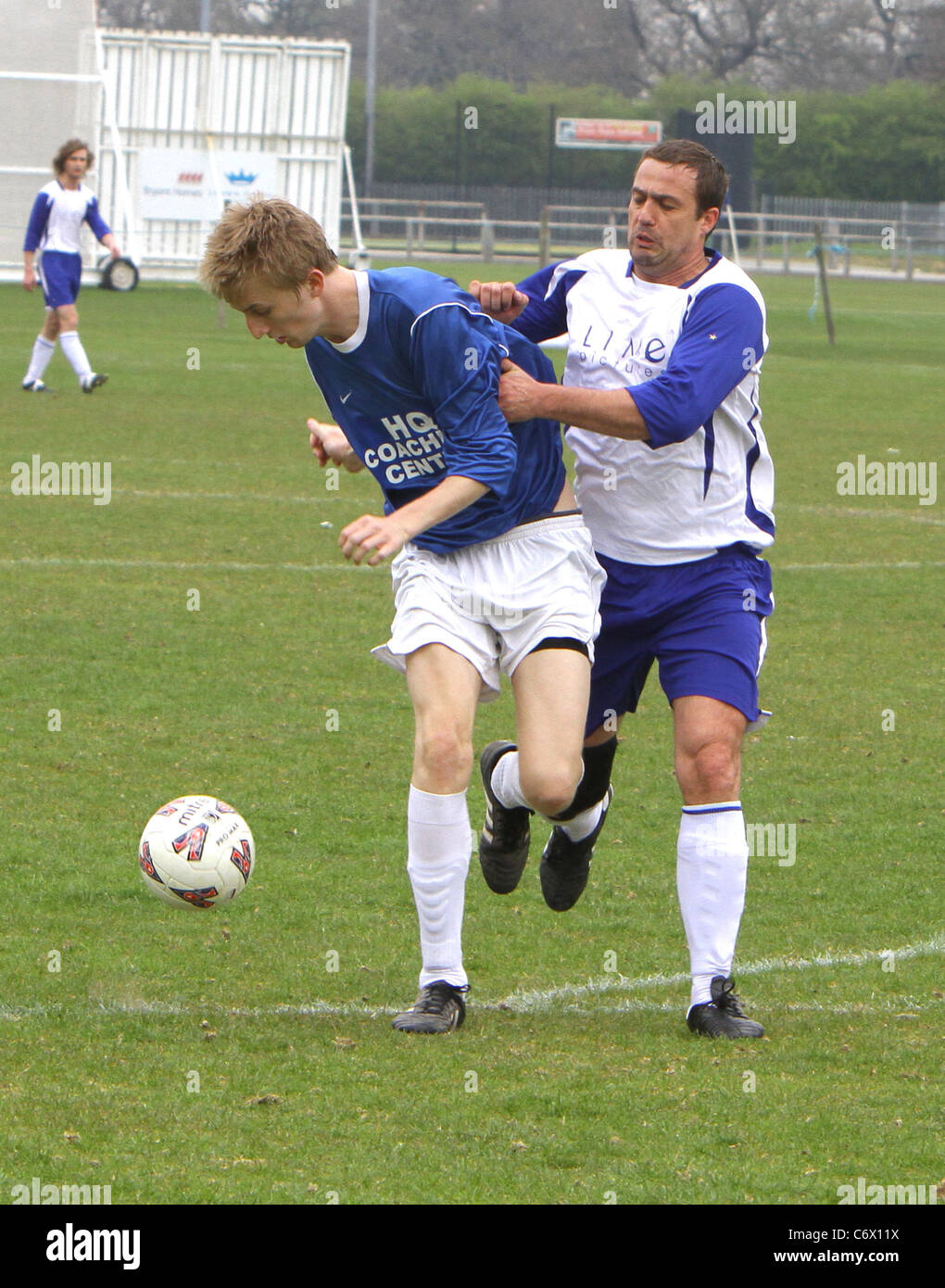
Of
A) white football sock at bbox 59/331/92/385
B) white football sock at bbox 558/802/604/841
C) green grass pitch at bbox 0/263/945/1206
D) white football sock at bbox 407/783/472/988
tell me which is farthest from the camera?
white football sock at bbox 59/331/92/385

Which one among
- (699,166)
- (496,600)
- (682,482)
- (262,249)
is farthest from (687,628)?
(262,249)

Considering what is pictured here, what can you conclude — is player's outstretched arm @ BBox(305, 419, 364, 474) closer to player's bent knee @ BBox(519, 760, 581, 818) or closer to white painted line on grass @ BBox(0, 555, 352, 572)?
player's bent knee @ BBox(519, 760, 581, 818)

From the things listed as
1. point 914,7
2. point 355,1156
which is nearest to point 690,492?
point 355,1156

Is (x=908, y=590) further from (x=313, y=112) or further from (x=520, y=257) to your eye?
(x=520, y=257)

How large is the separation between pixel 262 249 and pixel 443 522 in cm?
83

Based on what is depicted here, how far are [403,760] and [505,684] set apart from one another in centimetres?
123

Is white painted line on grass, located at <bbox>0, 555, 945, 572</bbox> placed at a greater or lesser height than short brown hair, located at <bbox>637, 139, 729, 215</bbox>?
lesser

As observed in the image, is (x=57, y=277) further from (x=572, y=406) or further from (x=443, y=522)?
(x=572, y=406)

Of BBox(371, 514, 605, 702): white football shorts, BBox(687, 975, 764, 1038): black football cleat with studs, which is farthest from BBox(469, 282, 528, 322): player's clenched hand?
BBox(687, 975, 764, 1038): black football cleat with studs

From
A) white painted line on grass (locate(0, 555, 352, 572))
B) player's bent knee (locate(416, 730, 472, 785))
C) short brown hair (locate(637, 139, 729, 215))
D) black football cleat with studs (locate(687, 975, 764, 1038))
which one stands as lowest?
black football cleat with studs (locate(687, 975, 764, 1038))

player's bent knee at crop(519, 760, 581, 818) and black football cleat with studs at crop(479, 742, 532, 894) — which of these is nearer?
player's bent knee at crop(519, 760, 581, 818)

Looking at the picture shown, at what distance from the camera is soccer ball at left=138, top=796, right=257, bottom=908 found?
491 cm

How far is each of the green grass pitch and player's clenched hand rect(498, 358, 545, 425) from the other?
4.91ft

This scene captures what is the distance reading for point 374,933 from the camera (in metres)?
5.14
